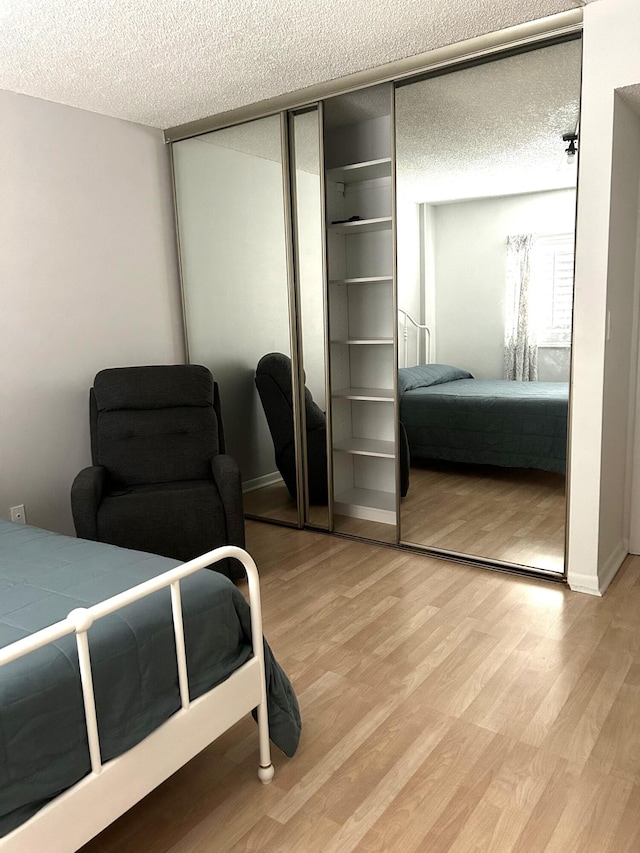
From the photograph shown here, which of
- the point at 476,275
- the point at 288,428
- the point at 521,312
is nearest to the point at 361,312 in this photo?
the point at 476,275

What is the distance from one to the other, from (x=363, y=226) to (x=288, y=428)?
1.20 meters

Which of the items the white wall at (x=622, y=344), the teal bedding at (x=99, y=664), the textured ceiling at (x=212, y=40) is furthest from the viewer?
the white wall at (x=622, y=344)

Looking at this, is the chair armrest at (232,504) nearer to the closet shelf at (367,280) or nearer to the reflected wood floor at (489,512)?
the reflected wood floor at (489,512)

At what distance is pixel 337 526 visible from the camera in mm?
3797

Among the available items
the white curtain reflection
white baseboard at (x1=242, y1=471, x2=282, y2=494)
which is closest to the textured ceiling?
the white curtain reflection

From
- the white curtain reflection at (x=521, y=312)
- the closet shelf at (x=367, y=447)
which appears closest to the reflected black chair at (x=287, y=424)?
the closet shelf at (x=367, y=447)

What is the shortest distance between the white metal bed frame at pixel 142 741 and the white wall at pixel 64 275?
207 centimetres

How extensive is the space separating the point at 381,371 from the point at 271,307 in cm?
73

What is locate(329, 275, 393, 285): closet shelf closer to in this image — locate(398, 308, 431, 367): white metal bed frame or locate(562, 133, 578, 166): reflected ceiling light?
locate(398, 308, 431, 367): white metal bed frame

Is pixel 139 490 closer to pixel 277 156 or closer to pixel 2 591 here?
pixel 2 591

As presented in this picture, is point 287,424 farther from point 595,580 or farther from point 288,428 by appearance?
point 595,580

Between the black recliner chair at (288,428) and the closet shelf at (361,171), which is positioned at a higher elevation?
the closet shelf at (361,171)

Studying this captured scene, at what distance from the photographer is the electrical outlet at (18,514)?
330 centimetres

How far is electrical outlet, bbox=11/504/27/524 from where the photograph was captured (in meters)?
3.30
